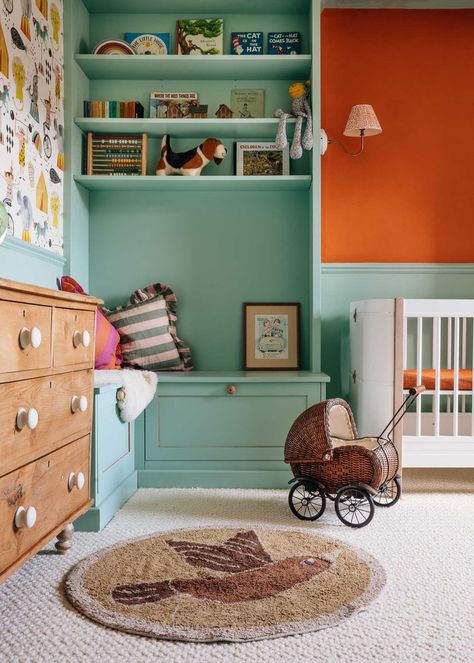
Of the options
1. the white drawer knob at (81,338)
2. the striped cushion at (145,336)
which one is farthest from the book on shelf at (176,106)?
the white drawer knob at (81,338)

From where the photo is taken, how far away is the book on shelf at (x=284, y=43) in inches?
128

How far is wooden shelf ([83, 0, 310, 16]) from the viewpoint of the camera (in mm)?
3168

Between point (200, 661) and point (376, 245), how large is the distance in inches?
100

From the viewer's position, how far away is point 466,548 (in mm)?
2033

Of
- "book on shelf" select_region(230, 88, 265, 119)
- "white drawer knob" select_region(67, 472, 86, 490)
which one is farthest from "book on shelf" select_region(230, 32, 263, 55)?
"white drawer knob" select_region(67, 472, 86, 490)

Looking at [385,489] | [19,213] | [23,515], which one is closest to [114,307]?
[19,213]

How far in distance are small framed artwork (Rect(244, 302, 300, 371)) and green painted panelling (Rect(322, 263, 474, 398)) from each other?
0.72 ft

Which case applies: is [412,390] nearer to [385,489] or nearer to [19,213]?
[385,489]

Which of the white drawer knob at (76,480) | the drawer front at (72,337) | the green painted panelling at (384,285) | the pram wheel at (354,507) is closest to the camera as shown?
the drawer front at (72,337)

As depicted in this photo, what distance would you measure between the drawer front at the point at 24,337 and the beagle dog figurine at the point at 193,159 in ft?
5.51

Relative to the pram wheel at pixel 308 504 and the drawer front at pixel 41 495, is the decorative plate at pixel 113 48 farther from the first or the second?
the pram wheel at pixel 308 504

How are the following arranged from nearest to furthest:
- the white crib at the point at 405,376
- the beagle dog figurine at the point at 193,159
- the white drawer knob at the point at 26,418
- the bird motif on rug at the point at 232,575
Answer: the white drawer knob at the point at 26,418
the bird motif on rug at the point at 232,575
the white crib at the point at 405,376
the beagle dog figurine at the point at 193,159

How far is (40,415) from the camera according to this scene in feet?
5.27

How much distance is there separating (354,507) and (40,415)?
3.98 feet
